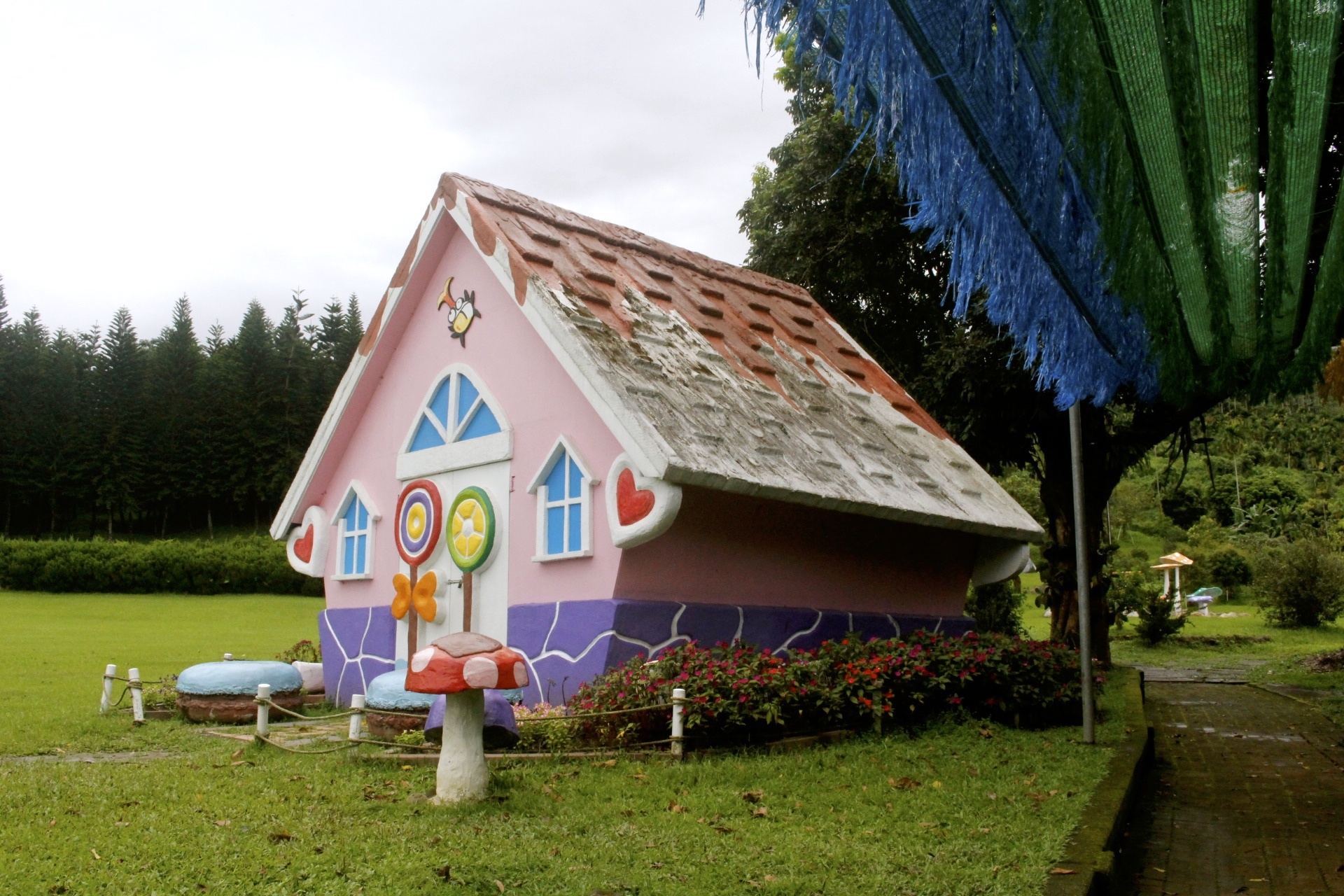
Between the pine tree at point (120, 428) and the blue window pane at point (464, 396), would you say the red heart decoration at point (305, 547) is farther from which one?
the pine tree at point (120, 428)

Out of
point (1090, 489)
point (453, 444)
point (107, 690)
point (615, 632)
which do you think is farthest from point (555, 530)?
point (1090, 489)

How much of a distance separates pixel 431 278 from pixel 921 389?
7.96 m

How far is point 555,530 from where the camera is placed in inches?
385

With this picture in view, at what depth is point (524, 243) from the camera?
1062 centimetres

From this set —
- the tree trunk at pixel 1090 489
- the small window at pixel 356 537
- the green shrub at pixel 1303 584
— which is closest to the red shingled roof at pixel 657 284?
the small window at pixel 356 537

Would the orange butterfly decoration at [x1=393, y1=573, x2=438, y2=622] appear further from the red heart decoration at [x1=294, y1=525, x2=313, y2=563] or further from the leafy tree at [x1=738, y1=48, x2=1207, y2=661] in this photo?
the leafy tree at [x1=738, y1=48, x2=1207, y2=661]

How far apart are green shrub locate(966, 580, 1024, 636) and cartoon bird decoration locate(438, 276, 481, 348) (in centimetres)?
1148

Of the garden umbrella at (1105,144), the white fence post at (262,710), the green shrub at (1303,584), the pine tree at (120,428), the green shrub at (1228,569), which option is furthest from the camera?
the pine tree at (120,428)

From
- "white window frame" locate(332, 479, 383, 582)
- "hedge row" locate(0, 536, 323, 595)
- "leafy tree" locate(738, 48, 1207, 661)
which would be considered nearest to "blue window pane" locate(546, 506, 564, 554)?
"white window frame" locate(332, 479, 383, 582)

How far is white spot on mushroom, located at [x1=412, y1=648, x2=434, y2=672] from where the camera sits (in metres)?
6.10

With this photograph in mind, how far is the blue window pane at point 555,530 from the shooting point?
9688mm

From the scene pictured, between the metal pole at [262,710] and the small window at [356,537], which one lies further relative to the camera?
the small window at [356,537]

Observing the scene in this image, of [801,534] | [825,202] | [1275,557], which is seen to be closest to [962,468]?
[801,534]

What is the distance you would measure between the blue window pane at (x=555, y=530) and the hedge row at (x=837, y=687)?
1.40m
